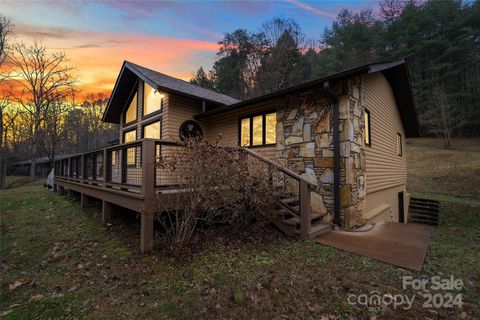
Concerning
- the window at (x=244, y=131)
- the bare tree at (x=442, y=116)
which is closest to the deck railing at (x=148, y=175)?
the window at (x=244, y=131)

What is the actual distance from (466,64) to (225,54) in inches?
969

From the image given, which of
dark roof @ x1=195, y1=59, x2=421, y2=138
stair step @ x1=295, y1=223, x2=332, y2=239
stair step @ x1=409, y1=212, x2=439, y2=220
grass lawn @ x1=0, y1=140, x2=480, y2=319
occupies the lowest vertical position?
stair step @ x1=409, y1=212, x2=439, y2=220

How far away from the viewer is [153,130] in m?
10.0

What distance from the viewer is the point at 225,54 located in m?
27.9

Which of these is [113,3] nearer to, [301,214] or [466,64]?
[301,214]

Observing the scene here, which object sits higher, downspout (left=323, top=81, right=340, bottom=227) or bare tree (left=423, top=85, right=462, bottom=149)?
bare tree (left=423, top=85, right=462, bottom=149)

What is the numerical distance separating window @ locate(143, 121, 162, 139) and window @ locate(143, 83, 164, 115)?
0.56 metres

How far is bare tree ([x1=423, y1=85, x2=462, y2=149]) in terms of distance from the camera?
874 inches

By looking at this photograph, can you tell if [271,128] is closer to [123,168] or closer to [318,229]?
[318,229]

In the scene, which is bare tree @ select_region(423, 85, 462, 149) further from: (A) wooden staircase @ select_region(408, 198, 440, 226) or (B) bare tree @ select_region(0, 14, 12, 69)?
(B) bare tree @ select_region(0, 14, 12, 69)

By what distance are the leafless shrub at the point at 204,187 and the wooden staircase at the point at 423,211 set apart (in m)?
11.0

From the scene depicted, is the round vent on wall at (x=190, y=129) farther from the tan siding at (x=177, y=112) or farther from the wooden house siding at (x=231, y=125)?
the wooden house siding at (x=231, y=125)

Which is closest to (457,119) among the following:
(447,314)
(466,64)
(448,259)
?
(466,64)

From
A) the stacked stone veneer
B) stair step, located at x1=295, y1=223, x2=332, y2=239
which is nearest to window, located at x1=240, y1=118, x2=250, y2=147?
the stacked stone veneer
